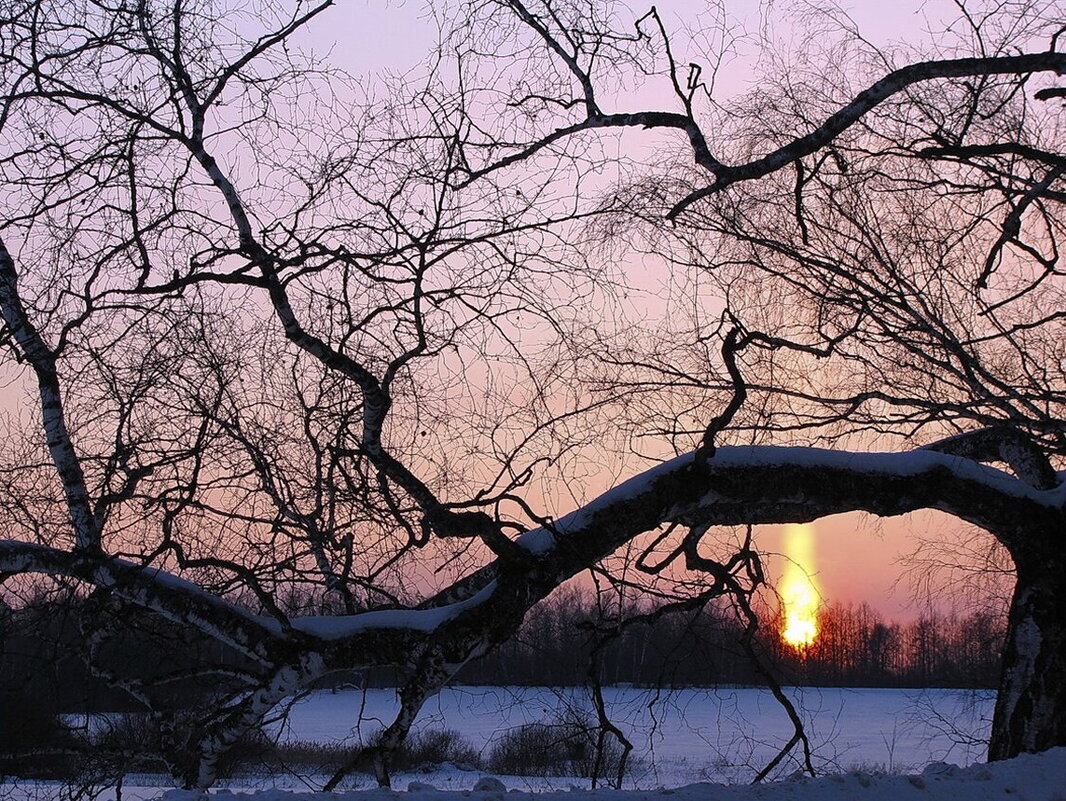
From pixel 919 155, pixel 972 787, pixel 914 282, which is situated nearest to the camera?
pixel 972 787

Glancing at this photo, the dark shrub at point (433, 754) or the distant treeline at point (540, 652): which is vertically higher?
the distant treeline at point (540, 652)

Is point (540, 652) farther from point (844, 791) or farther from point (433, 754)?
point (433, 754)

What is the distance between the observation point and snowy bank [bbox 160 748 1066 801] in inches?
148

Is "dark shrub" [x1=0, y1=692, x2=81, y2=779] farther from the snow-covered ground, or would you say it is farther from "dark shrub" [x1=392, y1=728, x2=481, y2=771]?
"dark shrub" [x1=392, y1=728, x2=481, y2=771]

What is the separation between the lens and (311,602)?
5730 mm

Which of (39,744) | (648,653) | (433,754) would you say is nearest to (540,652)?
(648,653)

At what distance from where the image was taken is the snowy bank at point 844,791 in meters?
3.77

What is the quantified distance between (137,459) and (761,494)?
3.31m

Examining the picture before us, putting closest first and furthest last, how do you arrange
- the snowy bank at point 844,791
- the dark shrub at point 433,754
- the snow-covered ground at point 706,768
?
the snowy bank at point 844,791 < the snow-covered ground at point 706,768 < the dark shrub at point 433,754

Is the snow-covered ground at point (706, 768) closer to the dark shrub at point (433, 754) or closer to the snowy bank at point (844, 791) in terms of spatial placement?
the snowy bank at point (844, 791)

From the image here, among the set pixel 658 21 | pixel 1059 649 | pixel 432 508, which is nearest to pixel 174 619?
pixel 432 508

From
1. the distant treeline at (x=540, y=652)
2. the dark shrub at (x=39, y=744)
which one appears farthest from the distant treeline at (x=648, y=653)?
the dark shrub at (x=39, y=744)

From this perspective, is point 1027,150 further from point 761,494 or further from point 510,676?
point 510,676

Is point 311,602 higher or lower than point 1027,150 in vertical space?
lower
